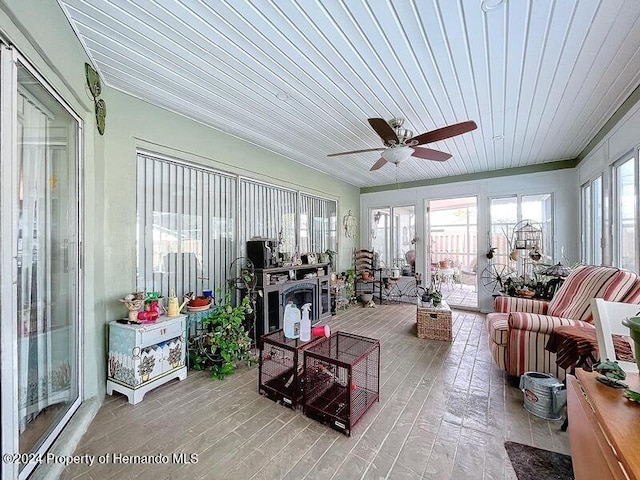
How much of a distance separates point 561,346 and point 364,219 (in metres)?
4.98

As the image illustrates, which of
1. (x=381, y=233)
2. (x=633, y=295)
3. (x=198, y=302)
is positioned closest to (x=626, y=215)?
(x=633, y=295)

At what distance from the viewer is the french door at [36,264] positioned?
4.16ft

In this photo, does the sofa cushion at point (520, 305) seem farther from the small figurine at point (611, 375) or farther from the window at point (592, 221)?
the small figurine at point (611, 375)

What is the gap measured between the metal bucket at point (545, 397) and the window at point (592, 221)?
267 cm

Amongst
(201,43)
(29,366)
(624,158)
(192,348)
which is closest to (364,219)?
(624,158)

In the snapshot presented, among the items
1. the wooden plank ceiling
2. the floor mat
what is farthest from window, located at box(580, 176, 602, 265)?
the floor mat

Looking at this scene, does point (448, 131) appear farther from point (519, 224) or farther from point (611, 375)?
point (519, 224)

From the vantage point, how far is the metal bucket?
2049mm

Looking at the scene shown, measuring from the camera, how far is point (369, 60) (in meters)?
2.06

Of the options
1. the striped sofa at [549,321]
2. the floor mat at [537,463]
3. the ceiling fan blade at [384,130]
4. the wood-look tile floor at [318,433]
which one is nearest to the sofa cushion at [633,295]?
the striped sofa at [549,321]

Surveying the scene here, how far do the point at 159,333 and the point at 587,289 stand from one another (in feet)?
12.9

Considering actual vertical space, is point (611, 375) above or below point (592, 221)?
below

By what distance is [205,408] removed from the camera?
2.19 metres

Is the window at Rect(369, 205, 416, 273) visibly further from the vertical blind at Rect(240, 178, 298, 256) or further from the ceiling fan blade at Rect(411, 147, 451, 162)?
the ceiling fan blade at Rect(411, 147, 451, 162)
